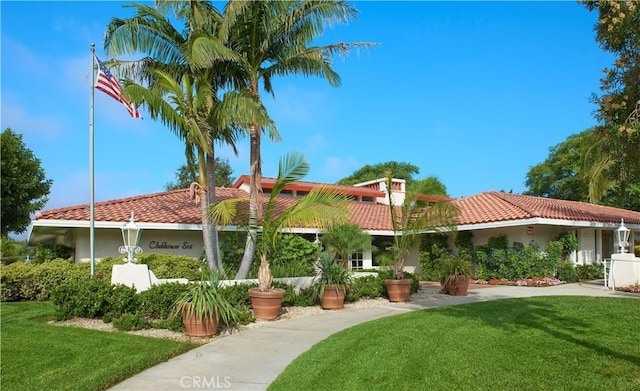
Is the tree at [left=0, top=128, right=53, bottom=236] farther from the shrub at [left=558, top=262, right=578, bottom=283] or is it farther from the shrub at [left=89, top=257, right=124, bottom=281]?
the shrub at [left=558, top=262, right=578, bottom=283]

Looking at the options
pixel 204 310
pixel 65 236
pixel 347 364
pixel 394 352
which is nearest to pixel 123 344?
pixel 204 310

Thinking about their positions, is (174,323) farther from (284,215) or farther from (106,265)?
(106,265)

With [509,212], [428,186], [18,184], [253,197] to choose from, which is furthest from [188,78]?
[18,184]

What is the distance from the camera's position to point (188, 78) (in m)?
12.6

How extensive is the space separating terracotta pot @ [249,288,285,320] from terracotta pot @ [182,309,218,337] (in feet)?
5.88

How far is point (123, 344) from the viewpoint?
26.0 ft

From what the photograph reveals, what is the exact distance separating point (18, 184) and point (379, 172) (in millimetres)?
34389

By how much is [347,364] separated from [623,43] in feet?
27.1

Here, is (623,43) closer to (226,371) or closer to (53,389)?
(226,371)

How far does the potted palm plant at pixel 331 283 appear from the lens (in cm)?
1227

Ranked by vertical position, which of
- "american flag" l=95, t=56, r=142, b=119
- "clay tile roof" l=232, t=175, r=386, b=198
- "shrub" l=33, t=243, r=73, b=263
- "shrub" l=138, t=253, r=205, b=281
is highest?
"american flag" l=95, t=56, r=142, b=119

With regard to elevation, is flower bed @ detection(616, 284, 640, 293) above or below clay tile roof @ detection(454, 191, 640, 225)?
below

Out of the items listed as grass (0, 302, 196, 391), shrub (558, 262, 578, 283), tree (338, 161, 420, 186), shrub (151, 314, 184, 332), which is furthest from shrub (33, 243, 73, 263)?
tree (338, 161, 420, 186)

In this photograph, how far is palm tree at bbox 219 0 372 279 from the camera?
41.5 ft
